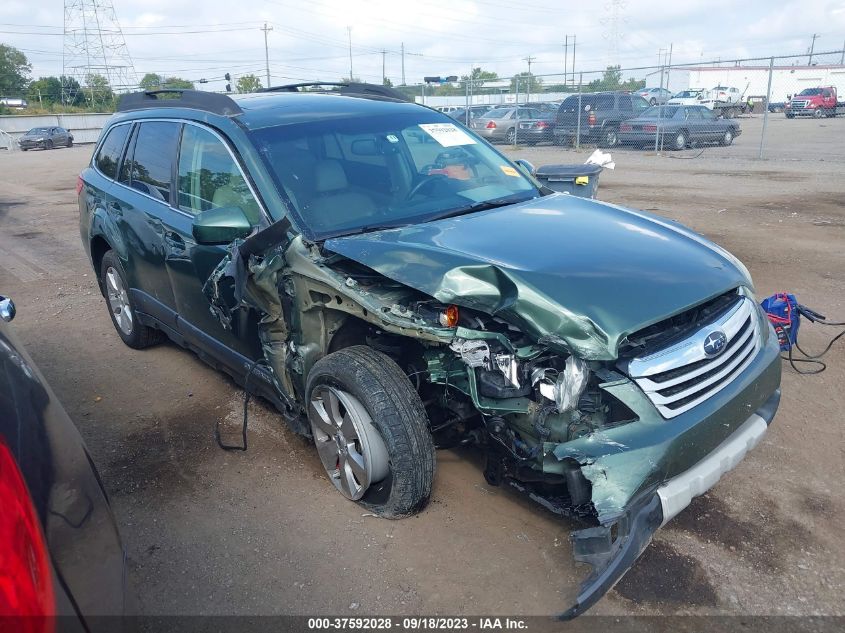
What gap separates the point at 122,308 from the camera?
17.6 feet

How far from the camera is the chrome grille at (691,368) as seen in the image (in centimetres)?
249

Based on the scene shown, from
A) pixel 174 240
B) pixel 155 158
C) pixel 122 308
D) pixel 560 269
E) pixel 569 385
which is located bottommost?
pixel 122 308

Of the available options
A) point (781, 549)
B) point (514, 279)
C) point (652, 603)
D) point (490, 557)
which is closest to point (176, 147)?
point (514, 279)

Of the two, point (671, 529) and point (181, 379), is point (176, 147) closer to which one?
point (181, 379)

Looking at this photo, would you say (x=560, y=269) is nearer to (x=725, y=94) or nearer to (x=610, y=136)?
(x=610, y=136)

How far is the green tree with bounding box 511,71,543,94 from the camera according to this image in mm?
21688

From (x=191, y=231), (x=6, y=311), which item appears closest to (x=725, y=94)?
(x=191, y=231)

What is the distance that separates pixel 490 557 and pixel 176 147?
3040mm

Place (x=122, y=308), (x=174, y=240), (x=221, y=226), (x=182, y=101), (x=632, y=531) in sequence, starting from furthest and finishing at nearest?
(x=122, y=308)
(x=182, y=101)
(x=174, y=240)
(x=221, y=226)
(x=632, y=531)

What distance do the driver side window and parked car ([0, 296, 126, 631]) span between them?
184cm

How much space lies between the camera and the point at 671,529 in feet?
9.82

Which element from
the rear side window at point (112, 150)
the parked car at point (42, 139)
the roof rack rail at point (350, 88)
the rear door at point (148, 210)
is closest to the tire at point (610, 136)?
the roof rack rail at point (350, 88)

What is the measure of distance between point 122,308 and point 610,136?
17.8 m

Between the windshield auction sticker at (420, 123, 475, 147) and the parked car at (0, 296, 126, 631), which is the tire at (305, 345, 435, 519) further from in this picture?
the windshield auction sticker at (420, 123, 475, 147)
